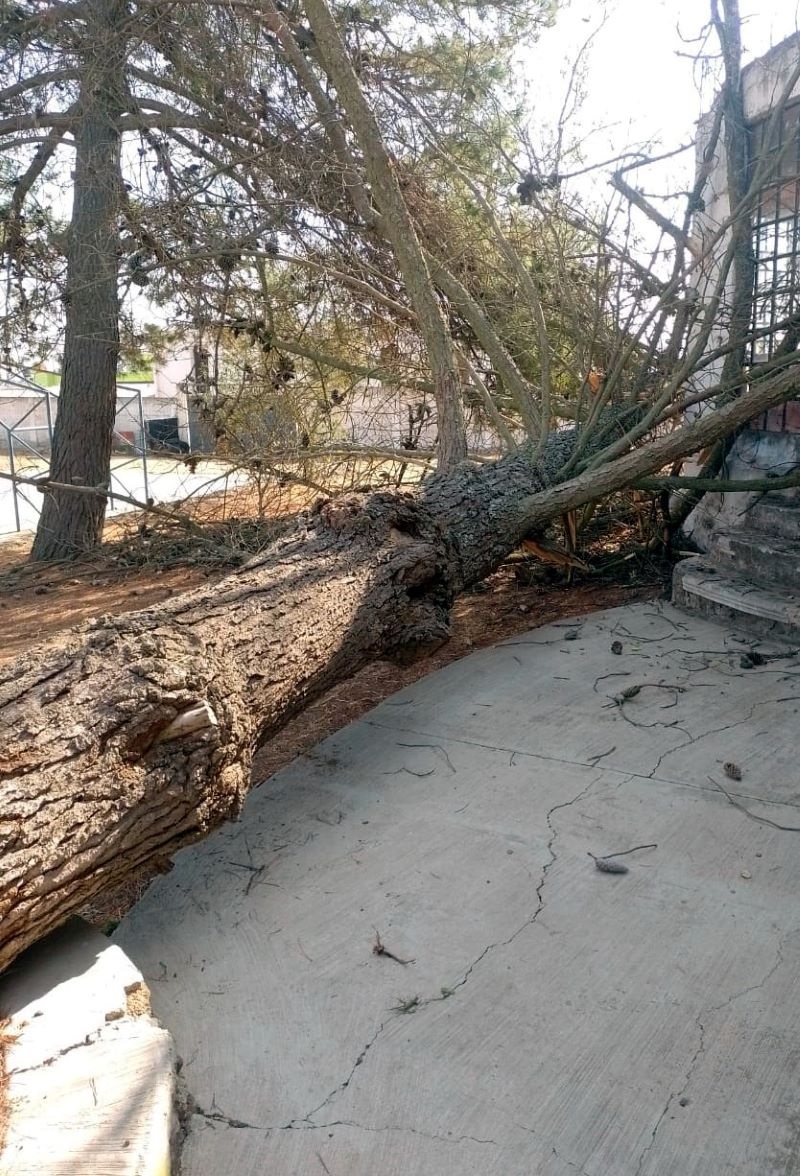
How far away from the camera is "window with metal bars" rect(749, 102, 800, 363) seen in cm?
567

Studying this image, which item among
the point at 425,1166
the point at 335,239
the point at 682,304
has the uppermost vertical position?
the point at 335,239

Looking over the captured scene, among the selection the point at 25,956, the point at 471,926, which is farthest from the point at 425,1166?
the point at 25,956

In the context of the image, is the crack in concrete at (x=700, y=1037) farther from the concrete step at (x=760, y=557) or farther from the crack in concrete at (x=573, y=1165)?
the concrete step at (x=760, y=557)

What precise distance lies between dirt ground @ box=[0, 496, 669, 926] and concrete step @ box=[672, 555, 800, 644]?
471 millimetres

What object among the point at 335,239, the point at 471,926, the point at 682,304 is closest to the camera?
the point at 471,926

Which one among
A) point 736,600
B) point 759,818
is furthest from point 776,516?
point 759,818

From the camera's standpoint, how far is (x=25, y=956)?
2.76 metres

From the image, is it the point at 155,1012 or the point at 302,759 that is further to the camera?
the point at 302,759

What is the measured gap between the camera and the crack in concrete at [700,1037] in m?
2.17

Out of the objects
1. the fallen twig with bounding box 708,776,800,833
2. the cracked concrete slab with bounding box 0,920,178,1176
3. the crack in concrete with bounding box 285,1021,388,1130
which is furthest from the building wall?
the cracked concrete slab with bounding box 0,920,178,1176

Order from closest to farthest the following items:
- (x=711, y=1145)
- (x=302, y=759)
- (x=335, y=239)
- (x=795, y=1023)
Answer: (x=711, y=1145)
(x=795, y=1023)
(x=302, y=759)
(x=335, y=239)

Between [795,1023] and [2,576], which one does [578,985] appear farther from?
[2,576]

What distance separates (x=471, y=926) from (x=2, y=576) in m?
7.43

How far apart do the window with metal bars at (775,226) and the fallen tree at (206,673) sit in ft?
3.64
